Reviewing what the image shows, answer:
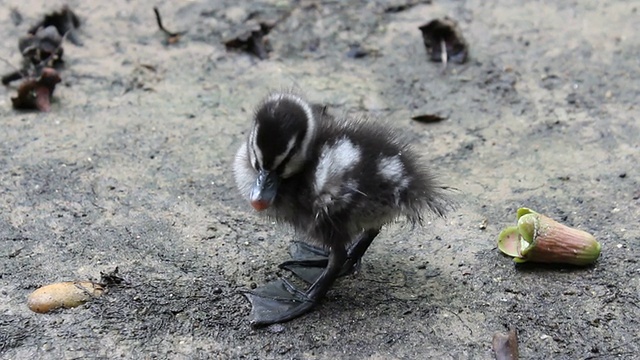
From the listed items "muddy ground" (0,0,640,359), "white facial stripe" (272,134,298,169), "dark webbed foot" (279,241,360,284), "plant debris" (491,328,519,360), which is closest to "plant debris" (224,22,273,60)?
"muddy ground" (0,0,640,359)

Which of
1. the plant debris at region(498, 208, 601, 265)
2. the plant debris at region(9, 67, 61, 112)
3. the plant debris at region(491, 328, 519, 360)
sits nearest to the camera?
the plant debris at region(491, 328, 519, 360)

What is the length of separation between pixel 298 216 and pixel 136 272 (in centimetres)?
75

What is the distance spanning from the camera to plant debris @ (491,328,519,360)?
9.31 ft

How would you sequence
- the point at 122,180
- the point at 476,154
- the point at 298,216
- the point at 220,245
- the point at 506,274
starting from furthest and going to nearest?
the point at 476,154, the point at 122,180, the point at 220,245, the point at 506,274, the point at 298,216

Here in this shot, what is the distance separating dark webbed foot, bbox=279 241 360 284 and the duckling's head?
1.75 ft

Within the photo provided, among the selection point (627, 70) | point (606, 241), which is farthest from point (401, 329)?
point (627, 70)

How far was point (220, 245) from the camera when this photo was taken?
3.54 meters

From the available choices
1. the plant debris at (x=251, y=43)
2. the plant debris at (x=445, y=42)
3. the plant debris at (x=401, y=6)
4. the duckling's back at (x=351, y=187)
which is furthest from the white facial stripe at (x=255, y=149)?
the plant debris at (x=401, y=6)

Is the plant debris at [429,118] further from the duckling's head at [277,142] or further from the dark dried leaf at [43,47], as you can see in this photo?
the dark dried leaf at [43,47]

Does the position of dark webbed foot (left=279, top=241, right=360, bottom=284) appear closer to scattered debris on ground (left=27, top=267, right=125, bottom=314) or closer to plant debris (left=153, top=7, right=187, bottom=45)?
scattered debris on ground (left=27, top=267, right=125, bottom=314)

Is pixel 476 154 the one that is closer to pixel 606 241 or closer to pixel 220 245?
pixel 606 241

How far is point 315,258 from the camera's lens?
3.52 meters

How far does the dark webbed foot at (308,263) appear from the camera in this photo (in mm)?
3404

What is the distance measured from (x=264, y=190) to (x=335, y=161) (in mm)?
295
